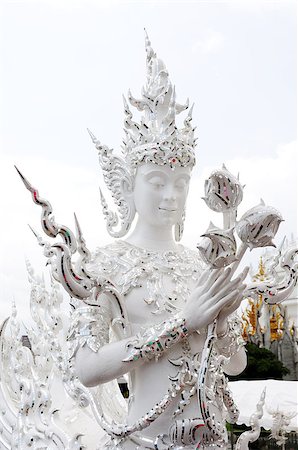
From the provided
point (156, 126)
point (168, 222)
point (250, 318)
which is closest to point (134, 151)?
point (156, 126)

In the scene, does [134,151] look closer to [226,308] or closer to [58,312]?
[226,308]

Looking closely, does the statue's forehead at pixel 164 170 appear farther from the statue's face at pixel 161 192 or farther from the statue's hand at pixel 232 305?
the statue's hand at pixel 232 305

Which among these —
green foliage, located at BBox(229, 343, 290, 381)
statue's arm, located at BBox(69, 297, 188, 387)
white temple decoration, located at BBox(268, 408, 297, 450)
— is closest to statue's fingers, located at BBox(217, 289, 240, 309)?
statue's arm, located at BBox(69, 297, 188, 387)

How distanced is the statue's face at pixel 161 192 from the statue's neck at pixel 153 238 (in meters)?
0.04

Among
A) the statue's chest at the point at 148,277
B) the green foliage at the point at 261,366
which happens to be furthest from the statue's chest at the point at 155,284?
the green foliage at the point at 261,366

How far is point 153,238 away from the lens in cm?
240

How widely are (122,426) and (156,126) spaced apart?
3.64 ft

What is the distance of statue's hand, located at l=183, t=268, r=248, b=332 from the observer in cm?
193

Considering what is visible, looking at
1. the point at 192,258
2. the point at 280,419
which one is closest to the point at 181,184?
the point at 192,258

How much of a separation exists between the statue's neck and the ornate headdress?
0.08m

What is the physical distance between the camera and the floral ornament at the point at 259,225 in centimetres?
178

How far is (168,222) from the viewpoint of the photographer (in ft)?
7.69

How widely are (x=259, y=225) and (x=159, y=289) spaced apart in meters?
0.56

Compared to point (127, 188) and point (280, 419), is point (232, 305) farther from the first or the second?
point (280, 419)
